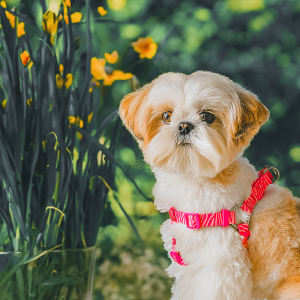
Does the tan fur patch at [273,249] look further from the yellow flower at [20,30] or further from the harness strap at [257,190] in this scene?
the yellow flower at [20,30]

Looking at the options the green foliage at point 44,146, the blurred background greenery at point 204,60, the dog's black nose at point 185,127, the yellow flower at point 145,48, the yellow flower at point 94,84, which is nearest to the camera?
the dog's black nose at point 185,127

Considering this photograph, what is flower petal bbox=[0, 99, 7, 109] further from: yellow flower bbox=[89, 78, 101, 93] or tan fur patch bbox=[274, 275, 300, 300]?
tan fur patch bbox=[274, 275, 300, 300]

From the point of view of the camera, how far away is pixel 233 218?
3.72ft

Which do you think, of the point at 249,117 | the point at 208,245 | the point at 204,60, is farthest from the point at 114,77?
the point at 208,245

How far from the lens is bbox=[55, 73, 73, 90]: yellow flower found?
1.29 meters

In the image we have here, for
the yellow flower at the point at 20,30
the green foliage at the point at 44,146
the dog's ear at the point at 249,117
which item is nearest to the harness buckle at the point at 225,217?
the dog's ear at the point at 249,117

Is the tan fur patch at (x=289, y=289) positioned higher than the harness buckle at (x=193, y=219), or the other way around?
the harness buckle at (x=193, y=219)

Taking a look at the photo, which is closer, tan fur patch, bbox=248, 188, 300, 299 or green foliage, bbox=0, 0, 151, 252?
tan fur patch, bbox=248, 188, 300, 299

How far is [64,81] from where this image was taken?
1.31 m

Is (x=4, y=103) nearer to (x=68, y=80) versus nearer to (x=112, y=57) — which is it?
(x=68, y=80)

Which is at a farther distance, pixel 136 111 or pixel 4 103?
pixel 4 103

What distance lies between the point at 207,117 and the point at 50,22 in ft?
1.67

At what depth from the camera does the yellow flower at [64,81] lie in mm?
1295

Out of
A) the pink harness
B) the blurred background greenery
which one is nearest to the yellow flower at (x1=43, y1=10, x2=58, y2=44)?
the blurred background greenery
